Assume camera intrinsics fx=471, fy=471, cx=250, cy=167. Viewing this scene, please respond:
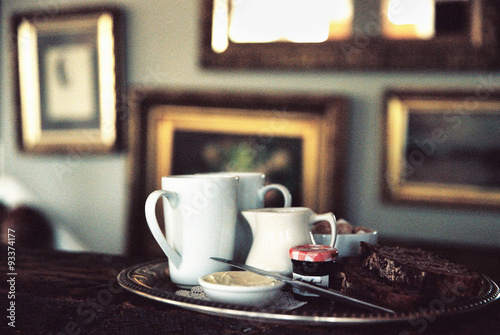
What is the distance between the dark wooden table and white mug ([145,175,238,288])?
0.23 feet

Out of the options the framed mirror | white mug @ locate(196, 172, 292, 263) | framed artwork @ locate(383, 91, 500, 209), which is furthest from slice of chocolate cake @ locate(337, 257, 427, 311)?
the framed mirror

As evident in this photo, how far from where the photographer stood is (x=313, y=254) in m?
0.55

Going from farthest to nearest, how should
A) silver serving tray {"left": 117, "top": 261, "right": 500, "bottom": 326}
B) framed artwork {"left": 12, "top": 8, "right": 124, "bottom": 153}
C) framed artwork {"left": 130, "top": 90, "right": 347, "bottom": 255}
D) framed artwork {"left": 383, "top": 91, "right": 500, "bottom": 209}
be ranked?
framed artwork {"left": 12, "top": 8, "right": 124, "bottom": 153} → framed artwork {"left": 130, "top": 90, "right": 347, "bottom": 255} → framed artwork {"left": 383, "top": 91, "right": 500, "bottom": 209} → silver serving tray {"left": 117, "top": 261, "right": 500, "bottom": 326}

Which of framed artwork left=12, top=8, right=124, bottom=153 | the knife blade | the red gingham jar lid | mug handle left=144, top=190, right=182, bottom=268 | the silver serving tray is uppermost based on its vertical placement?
framed artwork left=12, top=8, right=124, bottom=153

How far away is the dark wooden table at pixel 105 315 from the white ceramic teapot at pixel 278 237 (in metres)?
0.12

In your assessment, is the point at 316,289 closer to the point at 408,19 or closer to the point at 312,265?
the point at 312,265

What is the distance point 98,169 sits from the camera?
1.85 meters

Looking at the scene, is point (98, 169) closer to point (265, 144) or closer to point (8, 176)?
point (8, 176)

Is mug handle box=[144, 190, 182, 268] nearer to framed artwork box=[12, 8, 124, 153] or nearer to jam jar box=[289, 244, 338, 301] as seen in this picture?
jam jar box=[289, 244, 338, 301]

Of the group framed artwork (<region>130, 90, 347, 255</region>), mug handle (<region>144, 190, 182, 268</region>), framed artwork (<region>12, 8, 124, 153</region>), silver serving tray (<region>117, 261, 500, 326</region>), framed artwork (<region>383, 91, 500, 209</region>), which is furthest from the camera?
framed artwork (<region>12, 8, 124, 153</region>)

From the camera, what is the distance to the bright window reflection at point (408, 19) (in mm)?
1417

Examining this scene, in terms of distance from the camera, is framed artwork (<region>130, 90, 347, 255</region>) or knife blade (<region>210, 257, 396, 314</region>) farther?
framed artwork (<region>130, 90, 347, 255</region>)

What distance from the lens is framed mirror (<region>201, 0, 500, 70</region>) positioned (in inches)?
54.3

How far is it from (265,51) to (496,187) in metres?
0.83
